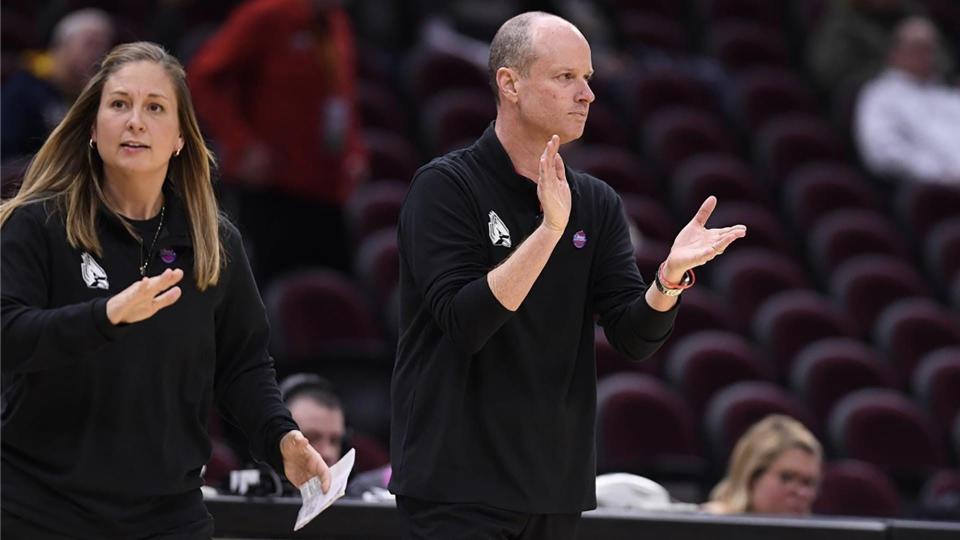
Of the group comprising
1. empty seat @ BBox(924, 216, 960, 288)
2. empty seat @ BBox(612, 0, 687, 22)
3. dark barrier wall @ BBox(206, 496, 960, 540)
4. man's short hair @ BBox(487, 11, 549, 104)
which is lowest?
dark barrier wall @ BBox(206, 496, 960, 540)

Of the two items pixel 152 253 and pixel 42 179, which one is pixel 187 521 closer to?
pixel 152 253

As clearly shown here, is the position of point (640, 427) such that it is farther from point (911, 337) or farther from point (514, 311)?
point (514, 311)

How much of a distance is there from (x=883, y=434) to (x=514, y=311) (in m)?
4.64

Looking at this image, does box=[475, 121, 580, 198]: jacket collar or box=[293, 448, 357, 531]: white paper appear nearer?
box=[293, 448, 357, 531]: white paper

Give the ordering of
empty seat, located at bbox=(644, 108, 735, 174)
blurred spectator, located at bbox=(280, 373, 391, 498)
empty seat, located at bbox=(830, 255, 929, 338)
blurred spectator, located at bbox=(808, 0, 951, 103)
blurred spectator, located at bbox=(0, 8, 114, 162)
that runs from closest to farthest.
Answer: blurred spectator, located at bbox=(280, 373, 391, 498)
blurred spectator, located at bbox=(0, 8, 114, 162)
empty seat, located at bbox=(830, 255, 929, 338)
empty seat, located at bbox=(644, 108, 735, 174)
blurred spectator, located at bbox=(808, 0, 951, 103)

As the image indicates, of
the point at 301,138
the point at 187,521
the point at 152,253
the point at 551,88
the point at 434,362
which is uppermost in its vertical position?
the point at 301,138

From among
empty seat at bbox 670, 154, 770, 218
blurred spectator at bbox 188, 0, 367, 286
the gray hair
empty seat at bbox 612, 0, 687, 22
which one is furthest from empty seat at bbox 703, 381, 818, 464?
empty seat at bbox 612, 0, 687, 22

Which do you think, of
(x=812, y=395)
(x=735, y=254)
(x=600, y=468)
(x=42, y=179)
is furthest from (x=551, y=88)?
(x=735, y=254)

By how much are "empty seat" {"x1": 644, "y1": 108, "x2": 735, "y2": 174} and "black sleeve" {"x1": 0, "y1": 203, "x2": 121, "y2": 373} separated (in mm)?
6539

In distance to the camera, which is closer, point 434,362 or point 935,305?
point 434,362

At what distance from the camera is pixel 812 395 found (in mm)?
7629

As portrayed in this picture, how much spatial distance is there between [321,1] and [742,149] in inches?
145

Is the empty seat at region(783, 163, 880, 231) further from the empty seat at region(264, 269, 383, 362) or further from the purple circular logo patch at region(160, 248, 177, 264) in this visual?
the purple circular logo patch at region(160, 248, 177, 264)

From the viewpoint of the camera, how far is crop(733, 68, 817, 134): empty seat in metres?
10.1
